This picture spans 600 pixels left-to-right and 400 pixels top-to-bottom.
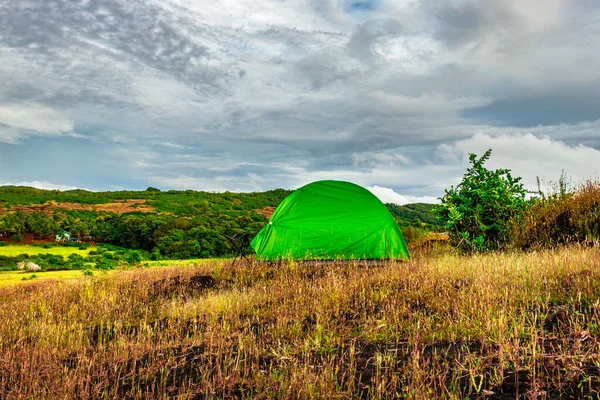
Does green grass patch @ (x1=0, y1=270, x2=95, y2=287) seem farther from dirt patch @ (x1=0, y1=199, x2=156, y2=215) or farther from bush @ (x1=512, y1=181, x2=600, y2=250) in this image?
dirt patch @ (x1=0, y1=199, x2=156, y2=215)

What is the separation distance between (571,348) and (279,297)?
4.68 metres

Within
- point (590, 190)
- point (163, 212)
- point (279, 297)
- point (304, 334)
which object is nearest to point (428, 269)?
point (279, 297)

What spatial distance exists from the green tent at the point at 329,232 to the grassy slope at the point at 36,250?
16.0m

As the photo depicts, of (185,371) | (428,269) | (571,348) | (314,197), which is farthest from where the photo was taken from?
(314,197)

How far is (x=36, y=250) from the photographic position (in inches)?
971

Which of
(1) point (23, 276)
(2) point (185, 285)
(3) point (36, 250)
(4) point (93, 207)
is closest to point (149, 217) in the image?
(3) point (36, 250)

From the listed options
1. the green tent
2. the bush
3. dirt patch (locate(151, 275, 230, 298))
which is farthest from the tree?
dirt patch (locate(151, 275, 230, 298))

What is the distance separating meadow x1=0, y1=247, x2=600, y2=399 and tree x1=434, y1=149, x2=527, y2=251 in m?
4.58

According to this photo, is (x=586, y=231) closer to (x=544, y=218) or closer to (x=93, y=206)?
(x=544, y=218)

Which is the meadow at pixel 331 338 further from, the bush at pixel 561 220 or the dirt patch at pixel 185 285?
the bush at pixel 561 220

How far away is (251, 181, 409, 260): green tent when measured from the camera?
12.1 meters

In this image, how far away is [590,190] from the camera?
12.8 meters

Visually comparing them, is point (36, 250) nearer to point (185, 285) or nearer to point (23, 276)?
point (23, 276)

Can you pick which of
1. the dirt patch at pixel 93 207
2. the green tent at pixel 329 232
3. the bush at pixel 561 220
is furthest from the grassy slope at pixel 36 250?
the bush at pixel 561 220
